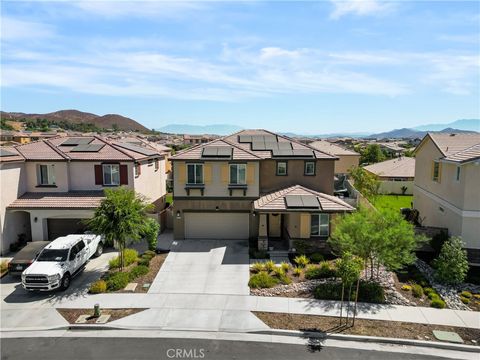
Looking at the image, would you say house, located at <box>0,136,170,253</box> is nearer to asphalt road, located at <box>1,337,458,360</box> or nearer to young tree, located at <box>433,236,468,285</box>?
asphalt road, located at <box>1,337,458,360</box>

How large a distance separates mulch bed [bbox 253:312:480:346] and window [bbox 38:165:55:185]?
1649 cm

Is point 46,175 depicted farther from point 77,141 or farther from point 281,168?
point 281,168

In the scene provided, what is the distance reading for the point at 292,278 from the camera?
16.5 metres

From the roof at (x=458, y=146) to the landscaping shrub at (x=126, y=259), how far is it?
18262 millimetres

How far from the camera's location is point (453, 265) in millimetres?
15812

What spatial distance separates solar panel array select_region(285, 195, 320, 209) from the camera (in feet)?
63.5

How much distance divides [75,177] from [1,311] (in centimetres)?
987

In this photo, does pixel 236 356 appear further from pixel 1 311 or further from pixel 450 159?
pixel 450 159

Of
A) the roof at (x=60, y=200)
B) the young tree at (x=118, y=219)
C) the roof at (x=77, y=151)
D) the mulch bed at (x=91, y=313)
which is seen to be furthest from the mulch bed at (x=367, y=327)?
the roof at (x=77, y=151)

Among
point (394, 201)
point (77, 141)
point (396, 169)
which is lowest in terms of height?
point (394, 201)

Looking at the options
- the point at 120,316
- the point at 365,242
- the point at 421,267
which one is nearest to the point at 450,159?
the point at 421,267

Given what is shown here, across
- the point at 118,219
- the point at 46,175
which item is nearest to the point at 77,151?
the point at 46,175

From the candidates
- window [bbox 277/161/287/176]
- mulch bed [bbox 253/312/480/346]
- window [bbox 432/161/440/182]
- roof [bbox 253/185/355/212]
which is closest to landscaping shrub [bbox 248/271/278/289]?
mulch bed [bbox 253/312/480/346]

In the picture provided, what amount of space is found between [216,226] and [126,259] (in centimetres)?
634
